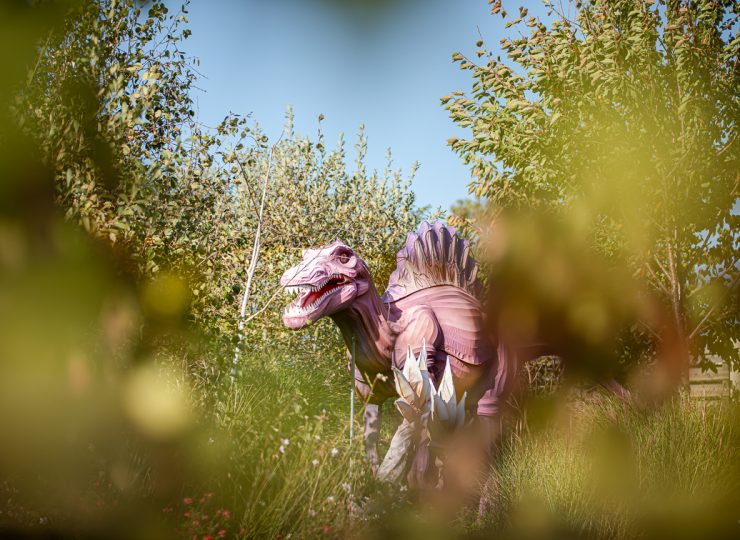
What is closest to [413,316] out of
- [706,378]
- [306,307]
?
[306,307]

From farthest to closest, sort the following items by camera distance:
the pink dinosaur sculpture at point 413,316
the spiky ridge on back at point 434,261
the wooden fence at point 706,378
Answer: the wooden fence at point 706,378 < the spiky ridge on back at point 434,261 < the pink dinosaur sculpture at point 413,316

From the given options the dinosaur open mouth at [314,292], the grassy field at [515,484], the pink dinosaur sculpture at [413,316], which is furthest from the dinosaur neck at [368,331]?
the grassy field at [515,484]

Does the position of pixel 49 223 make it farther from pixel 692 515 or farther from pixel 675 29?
pixel 675 29

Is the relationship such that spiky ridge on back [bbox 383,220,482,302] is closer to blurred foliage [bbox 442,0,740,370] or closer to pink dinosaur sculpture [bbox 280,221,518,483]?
pink dinosaur sculpture [bbox 280,221,518,483]

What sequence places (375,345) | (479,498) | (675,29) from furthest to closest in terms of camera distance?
(675,29) < (375,345) < (479,498)

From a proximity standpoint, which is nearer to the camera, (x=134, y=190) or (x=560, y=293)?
(x=134, y=190)

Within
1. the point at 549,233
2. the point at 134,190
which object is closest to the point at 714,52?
the point at 549,233

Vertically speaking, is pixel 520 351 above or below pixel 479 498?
above

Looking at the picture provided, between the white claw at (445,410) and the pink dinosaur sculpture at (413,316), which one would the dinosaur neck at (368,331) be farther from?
the white claw at (445,410)

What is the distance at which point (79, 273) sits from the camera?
289cm

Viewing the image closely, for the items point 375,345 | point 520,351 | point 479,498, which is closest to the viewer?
point 479,498

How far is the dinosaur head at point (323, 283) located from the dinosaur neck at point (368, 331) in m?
0.10

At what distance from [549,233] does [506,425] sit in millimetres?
3006

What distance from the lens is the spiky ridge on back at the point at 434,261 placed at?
6820mm
